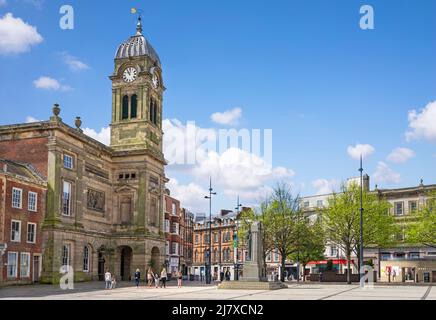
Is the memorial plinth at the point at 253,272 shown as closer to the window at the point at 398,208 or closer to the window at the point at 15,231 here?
the window at the point at 15,231

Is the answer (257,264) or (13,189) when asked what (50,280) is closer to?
A: (13,189)

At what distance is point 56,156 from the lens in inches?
2121

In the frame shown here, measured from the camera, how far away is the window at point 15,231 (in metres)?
48.1

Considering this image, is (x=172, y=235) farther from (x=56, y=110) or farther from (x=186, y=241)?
(x=56, y=110)

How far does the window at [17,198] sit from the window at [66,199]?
626cm

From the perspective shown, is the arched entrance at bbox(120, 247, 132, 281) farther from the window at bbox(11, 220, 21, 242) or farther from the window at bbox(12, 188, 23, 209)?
the window at bbox(12, 188, 23, 209)

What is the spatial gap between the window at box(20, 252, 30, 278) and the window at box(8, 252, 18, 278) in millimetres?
789

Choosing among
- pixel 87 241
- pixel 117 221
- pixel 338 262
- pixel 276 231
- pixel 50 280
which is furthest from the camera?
pixel 338 262

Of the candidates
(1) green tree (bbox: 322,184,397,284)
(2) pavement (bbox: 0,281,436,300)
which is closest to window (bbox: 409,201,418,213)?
(1) green tree (bbox: 322,184,397,284)

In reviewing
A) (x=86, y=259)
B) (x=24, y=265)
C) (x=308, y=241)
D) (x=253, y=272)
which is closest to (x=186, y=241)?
(x=308, y=241)

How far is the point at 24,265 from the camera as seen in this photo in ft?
162

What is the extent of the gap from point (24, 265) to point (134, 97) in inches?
1045
